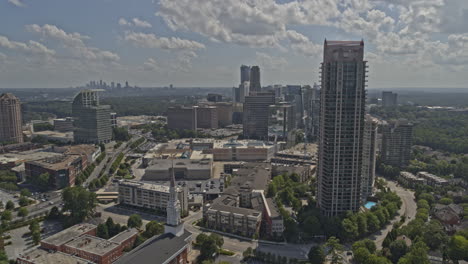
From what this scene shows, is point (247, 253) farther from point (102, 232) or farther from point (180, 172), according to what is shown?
point (180, 172)

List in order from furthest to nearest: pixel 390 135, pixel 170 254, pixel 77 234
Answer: pixel 390 135 → pixel 77 234 → pixel 170 254

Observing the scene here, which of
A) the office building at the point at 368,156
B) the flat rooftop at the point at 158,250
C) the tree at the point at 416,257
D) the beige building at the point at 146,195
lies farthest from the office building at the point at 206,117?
the tree at the point at 416,257

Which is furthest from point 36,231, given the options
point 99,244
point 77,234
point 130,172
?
point 130,172

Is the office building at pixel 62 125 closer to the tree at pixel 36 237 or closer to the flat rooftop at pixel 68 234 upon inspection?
the flat rooftop at pixel 68 234

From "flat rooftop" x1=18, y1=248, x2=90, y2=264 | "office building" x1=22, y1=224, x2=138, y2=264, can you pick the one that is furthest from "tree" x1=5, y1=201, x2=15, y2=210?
"flat rooftop" x1=18, y1=248, x2=90, y2=264

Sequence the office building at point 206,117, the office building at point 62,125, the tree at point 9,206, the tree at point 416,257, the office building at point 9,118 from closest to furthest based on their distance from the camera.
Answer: the tree at point 416,257 < the tree at point 9,206 < the office building at point 9,118 < the office building at point 62,125 < the office building at point 206,117

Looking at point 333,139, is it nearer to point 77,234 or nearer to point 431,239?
point 431,239

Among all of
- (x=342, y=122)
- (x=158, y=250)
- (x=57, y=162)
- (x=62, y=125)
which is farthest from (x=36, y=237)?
(x=62, y=125)
